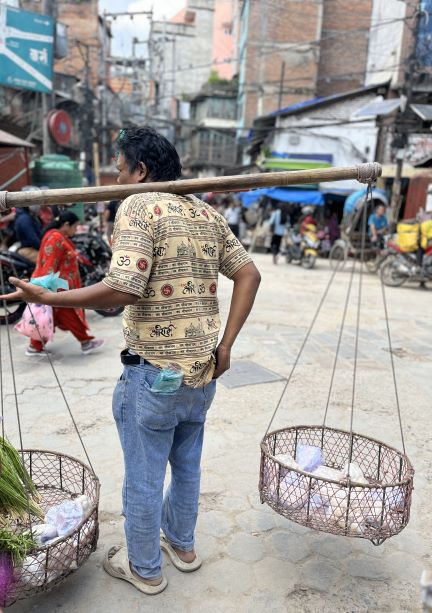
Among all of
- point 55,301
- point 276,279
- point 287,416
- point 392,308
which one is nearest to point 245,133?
point 276,279

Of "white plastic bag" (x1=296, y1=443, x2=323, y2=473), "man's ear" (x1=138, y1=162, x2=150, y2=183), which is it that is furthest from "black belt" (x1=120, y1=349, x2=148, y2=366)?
"white plastic bag" (x1=296, y1=443, x2=323, y2=473)

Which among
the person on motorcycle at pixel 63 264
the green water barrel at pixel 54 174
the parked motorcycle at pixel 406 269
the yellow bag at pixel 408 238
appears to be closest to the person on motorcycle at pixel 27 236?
the person on motorcycle at pixel 63 264

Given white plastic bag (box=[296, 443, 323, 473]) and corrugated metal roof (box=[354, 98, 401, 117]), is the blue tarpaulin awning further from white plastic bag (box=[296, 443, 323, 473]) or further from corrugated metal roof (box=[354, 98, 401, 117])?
white plastic bag (box=[296, 443, 323, 473])

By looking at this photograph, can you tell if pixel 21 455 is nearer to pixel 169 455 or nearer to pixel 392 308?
pixel 169 455

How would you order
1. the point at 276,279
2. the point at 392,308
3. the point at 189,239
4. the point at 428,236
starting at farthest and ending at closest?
1. the point at 276,279
2. the point at 428,236
3. the point at 392,308
4. the point at 189,239

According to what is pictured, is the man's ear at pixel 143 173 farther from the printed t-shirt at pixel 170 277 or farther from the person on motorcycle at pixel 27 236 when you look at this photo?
the person on motorcycle at pixel 27 236

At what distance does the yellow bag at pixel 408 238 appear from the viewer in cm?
981

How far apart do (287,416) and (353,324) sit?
3468 millimetres

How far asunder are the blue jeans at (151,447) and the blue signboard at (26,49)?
38.2 ft

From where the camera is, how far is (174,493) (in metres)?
2.15

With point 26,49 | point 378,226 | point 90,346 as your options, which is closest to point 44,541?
point 90,346

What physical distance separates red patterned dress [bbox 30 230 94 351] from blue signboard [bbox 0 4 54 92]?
28.0 feet

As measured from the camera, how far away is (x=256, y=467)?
3057 millimetres

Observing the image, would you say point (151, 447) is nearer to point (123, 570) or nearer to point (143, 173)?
point (123, 570)
